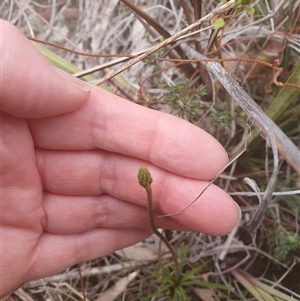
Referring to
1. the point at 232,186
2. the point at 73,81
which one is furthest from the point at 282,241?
the point at 73,81

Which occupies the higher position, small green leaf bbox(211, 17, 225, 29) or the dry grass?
small green leaf bbox(211, 17, 225, 29)

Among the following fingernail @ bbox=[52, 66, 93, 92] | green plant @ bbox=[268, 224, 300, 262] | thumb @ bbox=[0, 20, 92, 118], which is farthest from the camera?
green plant @ bbox=[268, 224, 300, 262]

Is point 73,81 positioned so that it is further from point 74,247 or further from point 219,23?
point 74,247

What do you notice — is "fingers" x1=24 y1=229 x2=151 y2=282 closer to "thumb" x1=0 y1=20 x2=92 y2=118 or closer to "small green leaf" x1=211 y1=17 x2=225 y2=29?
"thumb" x1=0 y1=20 x2=92 y2=118

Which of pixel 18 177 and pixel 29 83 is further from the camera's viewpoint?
pixel 18 177

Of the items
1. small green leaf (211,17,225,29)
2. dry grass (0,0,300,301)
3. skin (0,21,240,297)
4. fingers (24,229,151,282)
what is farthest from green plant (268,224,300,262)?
small green leaf (211,17,225,29)

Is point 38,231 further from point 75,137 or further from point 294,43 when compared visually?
point 294,43
